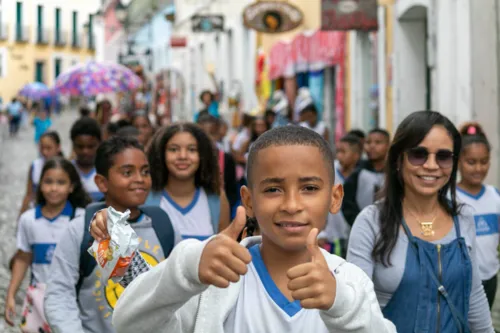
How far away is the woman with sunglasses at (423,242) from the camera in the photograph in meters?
3.90

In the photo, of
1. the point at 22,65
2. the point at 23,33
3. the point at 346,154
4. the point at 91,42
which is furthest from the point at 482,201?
the point at 22,65

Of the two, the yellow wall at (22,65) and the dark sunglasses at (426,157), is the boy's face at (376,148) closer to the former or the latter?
the dark sunglasses at (426,157)

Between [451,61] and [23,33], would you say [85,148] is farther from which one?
[23,33]

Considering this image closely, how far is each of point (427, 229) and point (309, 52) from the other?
1720 cm

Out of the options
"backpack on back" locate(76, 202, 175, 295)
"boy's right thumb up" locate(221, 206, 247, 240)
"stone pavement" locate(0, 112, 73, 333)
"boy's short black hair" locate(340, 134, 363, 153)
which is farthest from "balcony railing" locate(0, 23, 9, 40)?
"boy's right thumb up" locate(221, 206, 247, 240)

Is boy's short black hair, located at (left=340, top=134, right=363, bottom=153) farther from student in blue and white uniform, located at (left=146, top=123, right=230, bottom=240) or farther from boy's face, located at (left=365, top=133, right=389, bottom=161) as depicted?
student in blue and white uniform, located at (left=146, top=123, right=230, bottom=240)

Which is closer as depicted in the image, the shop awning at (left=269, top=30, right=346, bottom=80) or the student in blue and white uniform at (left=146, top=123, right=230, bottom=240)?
the student in blue and white uniform at (left=146, top=123, right=230, bottom=240)

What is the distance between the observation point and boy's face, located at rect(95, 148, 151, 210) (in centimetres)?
482

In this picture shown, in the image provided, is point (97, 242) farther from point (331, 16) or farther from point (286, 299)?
point (331, 16)

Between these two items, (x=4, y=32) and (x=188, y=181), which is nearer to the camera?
(x=188, y=181)

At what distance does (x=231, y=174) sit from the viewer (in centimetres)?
732

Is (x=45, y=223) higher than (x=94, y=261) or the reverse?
higher

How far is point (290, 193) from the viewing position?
8.60 feet

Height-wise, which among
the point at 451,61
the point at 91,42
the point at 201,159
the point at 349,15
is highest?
the point at 91,42
